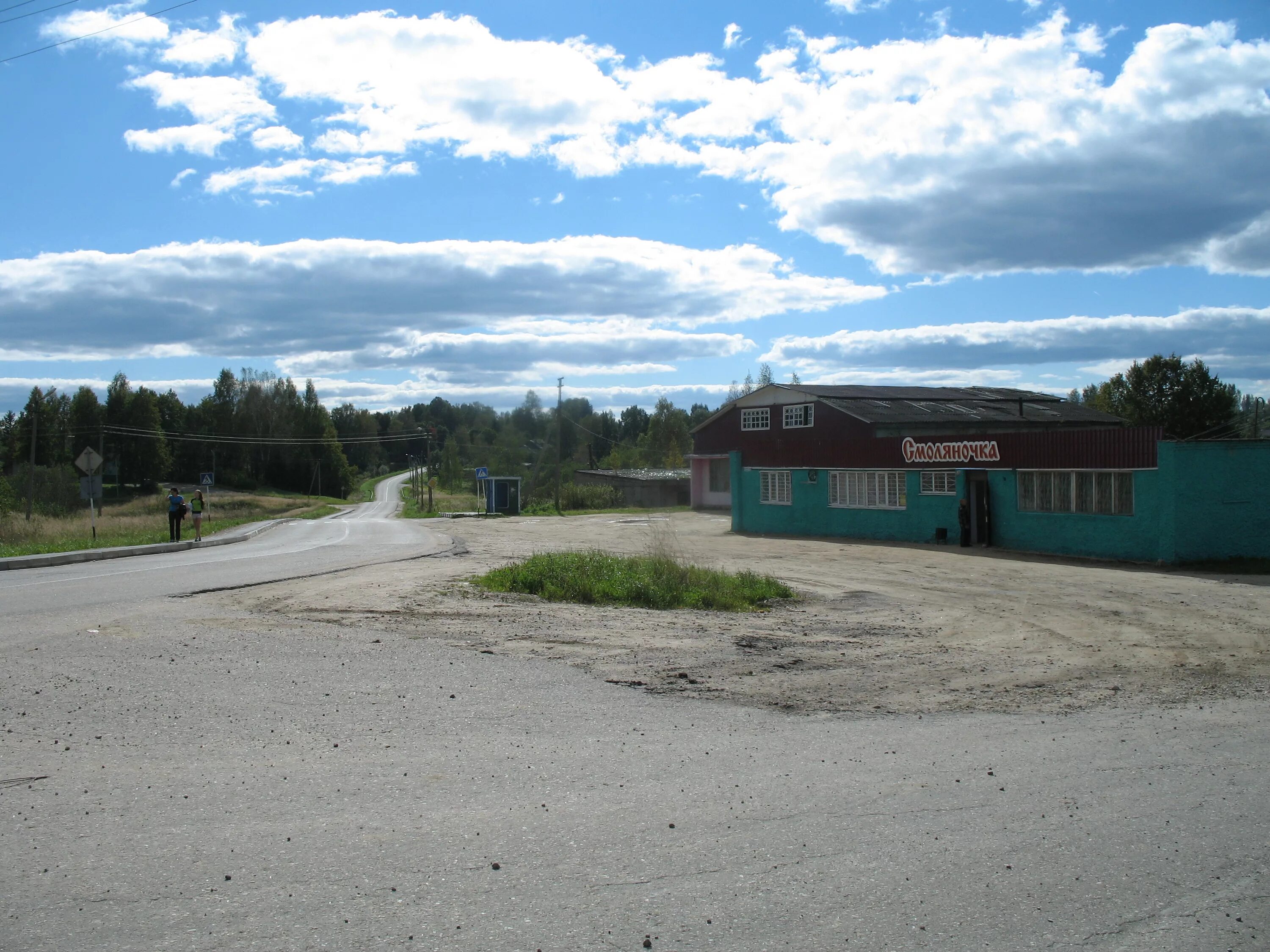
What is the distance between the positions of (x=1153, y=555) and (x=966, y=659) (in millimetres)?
16596

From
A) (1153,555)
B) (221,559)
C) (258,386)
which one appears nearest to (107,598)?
(221,559)

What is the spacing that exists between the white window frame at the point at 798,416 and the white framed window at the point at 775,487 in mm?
5423

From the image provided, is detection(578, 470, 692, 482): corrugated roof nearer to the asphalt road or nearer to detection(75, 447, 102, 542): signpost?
detection(75, 447, 102, 542): signpost

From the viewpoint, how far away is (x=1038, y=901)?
4473 mm

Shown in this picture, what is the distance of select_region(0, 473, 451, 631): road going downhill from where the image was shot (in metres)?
15.9

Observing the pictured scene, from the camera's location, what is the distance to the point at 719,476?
59.5m

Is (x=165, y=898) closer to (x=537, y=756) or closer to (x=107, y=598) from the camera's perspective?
(x=537, y=756)

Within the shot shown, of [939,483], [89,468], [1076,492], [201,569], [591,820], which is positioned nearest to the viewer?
[591,820]

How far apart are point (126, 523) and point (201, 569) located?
30279 millimetres

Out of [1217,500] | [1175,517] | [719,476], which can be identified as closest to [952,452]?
[1175,517]

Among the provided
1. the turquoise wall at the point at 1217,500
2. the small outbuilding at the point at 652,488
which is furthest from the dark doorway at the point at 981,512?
the small outbuilding at the point at 652,488

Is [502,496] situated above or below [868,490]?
below

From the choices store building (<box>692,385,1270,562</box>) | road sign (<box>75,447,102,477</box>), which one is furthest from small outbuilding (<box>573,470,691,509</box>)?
road sign (<box>75,447,102,477</box>)

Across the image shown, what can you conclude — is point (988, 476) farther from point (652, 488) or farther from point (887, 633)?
point (652, 488)
